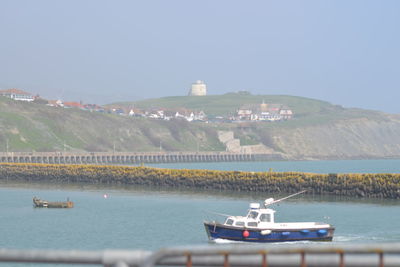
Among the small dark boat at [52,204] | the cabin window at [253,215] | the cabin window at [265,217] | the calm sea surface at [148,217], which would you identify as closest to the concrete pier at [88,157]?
the calm sea surface at [148,217]

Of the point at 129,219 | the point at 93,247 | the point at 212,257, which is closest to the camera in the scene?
the point at 212,257

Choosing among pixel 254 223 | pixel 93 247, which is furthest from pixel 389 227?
pixel 93 247

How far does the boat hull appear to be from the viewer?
39594mm

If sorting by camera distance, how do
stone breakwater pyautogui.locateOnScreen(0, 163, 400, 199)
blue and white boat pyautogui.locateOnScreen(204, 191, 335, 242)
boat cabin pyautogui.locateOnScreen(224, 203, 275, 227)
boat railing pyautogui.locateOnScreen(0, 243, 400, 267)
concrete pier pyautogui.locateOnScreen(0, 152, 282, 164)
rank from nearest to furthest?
1. boat railing pyautogui.locateOnScreen(0, 243, 400, 267)
2. blue and white boat pyautogui.locateOnScreen(204, 191, 335, 242)
3. boat cabin pyautogui.locateOnScreen(224, 203, 275, 227)
4. stone breakwater pyautogui.locateOnScreen(0, 163, 400, 199)
5. concrete pier pyautogui.locateOnScreen(0, 152, 282, 164)

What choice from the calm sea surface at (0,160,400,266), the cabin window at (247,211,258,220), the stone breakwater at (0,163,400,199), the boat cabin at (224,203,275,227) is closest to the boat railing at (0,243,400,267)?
the calm sea surface at (0,160,400,266)

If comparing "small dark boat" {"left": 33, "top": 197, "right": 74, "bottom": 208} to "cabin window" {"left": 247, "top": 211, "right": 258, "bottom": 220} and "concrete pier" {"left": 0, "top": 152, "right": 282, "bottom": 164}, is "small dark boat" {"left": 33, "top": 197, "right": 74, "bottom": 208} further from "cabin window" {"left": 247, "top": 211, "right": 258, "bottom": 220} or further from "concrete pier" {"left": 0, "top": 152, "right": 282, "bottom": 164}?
"concrete pier" {"left": 0, "top": 152, "right": 282, "bottom": 164}

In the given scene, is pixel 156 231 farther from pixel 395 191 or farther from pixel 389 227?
pixel 395 191

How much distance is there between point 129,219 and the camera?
173ft

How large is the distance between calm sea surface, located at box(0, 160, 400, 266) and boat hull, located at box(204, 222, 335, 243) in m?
1.08

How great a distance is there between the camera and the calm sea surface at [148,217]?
4156 cm

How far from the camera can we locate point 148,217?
53.8 m

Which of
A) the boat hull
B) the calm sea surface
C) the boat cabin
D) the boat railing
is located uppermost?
the boat railing

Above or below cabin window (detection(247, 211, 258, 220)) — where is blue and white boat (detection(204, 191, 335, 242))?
below

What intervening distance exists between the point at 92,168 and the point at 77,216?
46.1 m
